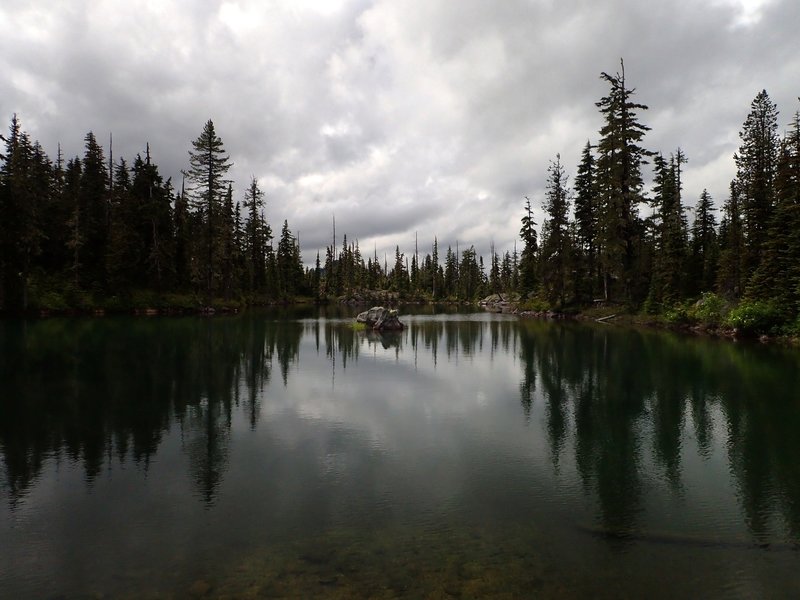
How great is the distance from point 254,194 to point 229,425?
90.7 metres

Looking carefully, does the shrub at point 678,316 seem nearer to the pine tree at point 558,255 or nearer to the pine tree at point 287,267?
the pine tree at point 558,255

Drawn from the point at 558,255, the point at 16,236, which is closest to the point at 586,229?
the point at 558,255

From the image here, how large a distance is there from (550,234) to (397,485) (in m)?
62.0

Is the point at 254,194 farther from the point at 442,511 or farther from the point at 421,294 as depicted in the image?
the point at 442,511

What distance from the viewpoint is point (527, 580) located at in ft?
19.6

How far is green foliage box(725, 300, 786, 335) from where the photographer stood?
31578 millimetres

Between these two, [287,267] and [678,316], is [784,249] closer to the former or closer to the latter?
[678,316]

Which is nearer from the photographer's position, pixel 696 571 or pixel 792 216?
pixel 696 571

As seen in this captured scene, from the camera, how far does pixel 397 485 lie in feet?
29.5

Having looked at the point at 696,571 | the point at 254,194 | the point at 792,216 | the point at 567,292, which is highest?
the point at 254,194

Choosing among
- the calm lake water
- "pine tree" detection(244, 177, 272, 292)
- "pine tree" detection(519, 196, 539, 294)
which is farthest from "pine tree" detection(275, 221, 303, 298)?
the calm lake water

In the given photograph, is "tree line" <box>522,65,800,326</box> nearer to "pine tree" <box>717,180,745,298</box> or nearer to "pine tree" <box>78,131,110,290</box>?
"pine tree" <box>717,180,745,298</box>

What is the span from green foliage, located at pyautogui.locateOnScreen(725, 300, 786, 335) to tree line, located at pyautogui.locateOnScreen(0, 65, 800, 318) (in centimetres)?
60

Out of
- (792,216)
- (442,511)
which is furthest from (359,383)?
(792,216)
